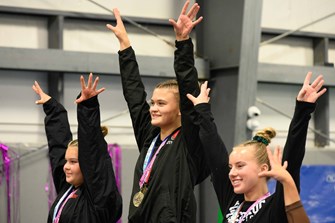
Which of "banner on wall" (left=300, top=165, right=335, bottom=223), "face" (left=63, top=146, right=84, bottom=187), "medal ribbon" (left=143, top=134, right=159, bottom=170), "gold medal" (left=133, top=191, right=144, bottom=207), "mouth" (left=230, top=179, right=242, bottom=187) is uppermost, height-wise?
"medal ribbon" (left=143, top=134, right=159, bottom=170)

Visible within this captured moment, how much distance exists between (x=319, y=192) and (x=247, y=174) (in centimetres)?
449

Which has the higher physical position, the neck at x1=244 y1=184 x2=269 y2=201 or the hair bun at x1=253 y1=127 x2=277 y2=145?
the hair bun at x1=253 y1=127 x2=277 y2=145

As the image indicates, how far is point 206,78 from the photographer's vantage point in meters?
6.94

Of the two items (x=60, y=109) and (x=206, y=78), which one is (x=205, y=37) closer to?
(x=206, y=78)

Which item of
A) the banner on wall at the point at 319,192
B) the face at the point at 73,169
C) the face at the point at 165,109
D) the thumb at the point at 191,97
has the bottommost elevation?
the banner on wall at the point at 319,192

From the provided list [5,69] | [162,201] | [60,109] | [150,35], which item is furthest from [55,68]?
[162,201]

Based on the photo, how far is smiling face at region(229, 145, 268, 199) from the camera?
2.78 meters

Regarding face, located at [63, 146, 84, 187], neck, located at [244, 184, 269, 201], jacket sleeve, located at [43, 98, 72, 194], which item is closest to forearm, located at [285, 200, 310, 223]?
neck, located at [244, 184, 269, 201]


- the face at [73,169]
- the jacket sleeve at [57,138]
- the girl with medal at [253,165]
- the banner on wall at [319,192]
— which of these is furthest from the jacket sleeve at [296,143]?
the banner on wall at [319,192]

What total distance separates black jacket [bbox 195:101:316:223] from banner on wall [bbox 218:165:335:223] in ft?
13.7

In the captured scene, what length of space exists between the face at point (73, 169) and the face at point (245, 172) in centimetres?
89

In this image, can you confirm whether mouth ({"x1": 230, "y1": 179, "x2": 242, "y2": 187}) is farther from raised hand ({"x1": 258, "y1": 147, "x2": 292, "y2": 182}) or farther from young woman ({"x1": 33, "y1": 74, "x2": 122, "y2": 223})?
young woman ({"x1": 33, "y1": 74, "x2": 122, "y2": 223})

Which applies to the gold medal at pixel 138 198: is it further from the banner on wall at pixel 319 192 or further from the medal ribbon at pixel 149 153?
the banner on wall at pixel 319 192

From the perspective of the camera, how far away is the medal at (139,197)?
308cm
